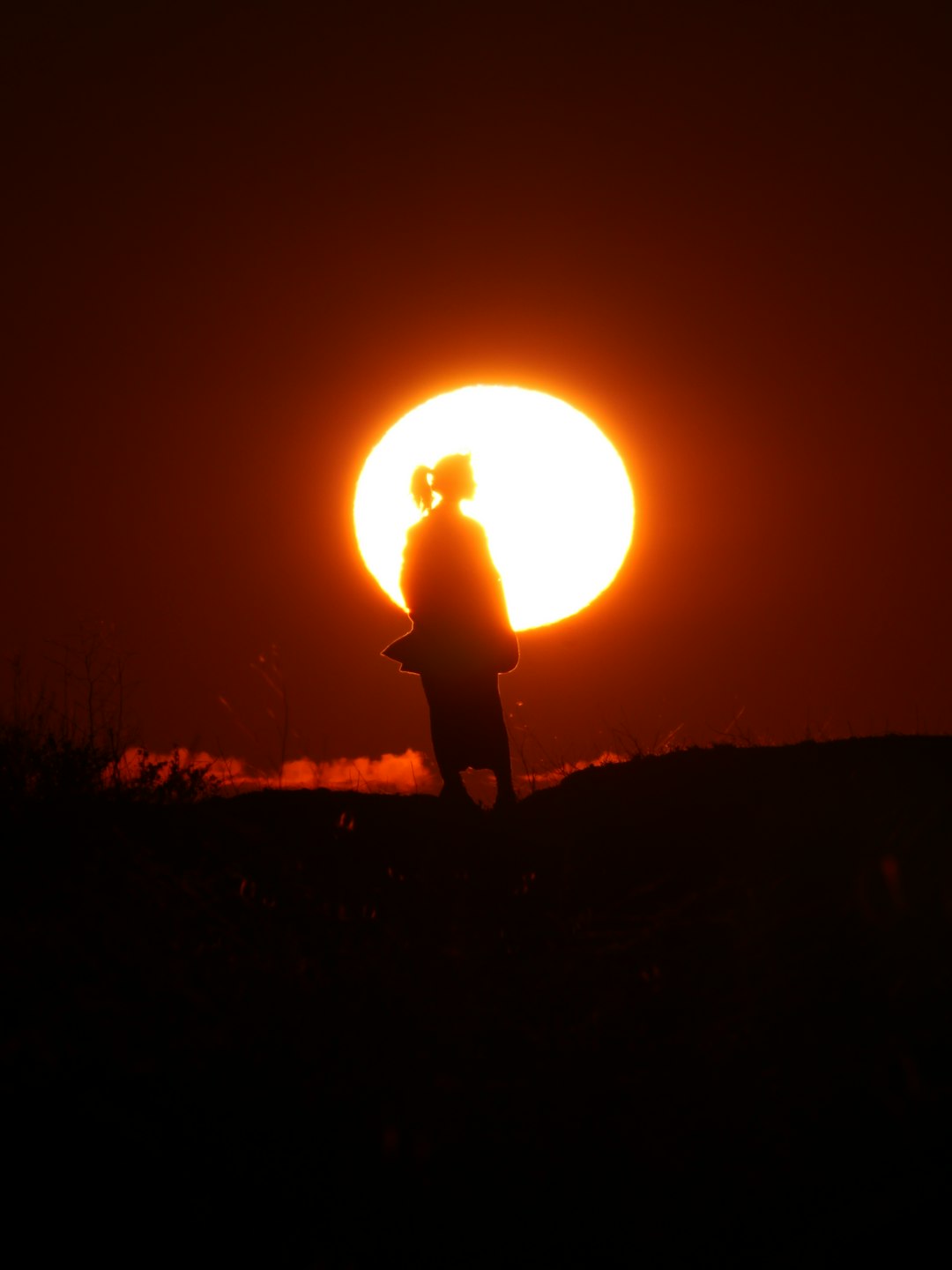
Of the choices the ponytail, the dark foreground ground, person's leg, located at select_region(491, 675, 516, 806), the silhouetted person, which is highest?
the ponytail

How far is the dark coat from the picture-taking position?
7.60 meters

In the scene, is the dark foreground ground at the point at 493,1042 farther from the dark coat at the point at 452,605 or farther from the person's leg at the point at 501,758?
the dark coat at the point at 452,605

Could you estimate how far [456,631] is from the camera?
25.0 ft

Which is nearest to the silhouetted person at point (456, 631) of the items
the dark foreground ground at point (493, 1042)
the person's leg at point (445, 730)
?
the person's leg at point (445, 730)

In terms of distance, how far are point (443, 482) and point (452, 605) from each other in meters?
0.91

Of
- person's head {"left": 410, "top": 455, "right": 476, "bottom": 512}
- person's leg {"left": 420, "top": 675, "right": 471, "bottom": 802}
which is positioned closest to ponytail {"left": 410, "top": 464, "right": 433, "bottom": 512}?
person's head {"left": 410, "top": 455, "right": 476, "bottom": 512}

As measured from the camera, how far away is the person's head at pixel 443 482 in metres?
7.74

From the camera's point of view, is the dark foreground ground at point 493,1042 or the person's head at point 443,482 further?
the person's head at point 443,482

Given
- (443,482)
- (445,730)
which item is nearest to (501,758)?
(445,730)

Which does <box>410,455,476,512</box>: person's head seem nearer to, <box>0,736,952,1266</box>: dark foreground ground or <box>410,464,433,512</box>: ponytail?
<box>410,464,433,512</box>: ponytail

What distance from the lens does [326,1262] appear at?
8.41 ft

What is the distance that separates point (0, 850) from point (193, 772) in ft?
7.80

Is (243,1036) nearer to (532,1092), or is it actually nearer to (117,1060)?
(117,1060)

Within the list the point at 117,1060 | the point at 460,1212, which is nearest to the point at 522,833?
the point at 117,1060
